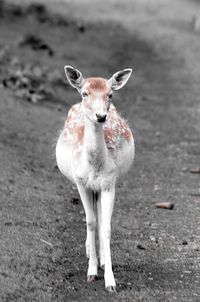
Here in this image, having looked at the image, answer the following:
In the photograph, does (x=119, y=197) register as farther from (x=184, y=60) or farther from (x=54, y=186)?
(x=184, y=60)

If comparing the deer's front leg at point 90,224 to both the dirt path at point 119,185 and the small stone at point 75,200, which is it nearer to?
the dirt path at point 119,185

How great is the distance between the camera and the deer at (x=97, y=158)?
7.02 m

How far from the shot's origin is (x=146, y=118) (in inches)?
606

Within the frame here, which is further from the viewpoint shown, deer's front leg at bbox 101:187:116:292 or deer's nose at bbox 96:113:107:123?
deer's front leg at bbox 101:187:116:292

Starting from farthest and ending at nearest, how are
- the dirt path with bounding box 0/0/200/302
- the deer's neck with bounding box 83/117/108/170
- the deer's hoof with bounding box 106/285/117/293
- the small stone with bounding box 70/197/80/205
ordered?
1. the small stone with bounding box 70/197/80/205
2. the dirt path with bounding box 0/0/200/302
3. the deer's neck with bounding box 83/117/108/170
4. the deer's hoof with bounding box 106/285/117/293

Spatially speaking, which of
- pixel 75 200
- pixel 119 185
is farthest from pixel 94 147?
pixel 119 185

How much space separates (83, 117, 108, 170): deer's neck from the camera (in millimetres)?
7129

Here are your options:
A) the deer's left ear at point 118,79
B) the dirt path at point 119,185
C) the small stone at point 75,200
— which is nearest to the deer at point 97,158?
the deer's left ear at point 118,79

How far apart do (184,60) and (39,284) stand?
15.3 metres

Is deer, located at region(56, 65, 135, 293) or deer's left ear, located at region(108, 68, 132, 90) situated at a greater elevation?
deer's left ear, located at region(108, 68, 132, 90)

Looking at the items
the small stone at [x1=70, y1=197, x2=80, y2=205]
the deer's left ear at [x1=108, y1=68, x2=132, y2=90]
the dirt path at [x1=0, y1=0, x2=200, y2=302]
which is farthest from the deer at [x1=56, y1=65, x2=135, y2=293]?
the small stone at [x1=70, y1=197, x2=80, y2=205]

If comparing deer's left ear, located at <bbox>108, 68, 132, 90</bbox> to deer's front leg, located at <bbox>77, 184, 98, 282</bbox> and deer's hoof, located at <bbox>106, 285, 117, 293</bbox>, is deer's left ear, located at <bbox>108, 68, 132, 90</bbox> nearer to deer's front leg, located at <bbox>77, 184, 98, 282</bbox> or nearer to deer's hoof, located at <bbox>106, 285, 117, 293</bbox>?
deer's front leg, located at <bbox>77, 184, 98, 282</bbox>

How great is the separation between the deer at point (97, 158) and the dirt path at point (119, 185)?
0.30m

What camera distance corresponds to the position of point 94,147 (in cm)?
718
